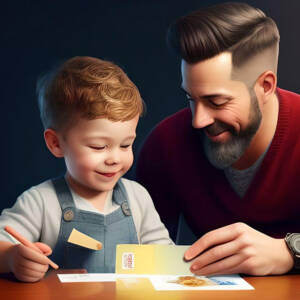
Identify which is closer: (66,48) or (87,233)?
(87,233)

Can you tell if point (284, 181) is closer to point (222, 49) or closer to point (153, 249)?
point (222, 49)

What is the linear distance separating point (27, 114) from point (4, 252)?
0.62 metres

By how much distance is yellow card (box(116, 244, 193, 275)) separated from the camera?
130cm

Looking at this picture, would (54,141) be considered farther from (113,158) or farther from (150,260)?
(150,260)

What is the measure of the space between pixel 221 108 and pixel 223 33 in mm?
209

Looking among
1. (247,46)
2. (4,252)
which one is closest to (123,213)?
(4,252)

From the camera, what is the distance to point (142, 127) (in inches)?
73.3

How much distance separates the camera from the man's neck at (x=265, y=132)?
5.69 ft

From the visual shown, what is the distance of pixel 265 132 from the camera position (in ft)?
5.71

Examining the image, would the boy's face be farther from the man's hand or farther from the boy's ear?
the man's hand

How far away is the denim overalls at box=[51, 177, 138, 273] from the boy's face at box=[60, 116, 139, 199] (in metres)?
0.07

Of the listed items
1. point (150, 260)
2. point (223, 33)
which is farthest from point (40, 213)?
point (223, 33)

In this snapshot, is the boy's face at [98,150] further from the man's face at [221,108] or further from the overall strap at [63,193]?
the man's face at [221,108]

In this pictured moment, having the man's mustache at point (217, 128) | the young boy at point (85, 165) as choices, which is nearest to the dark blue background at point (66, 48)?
the man's mustache at point (217, 128)
